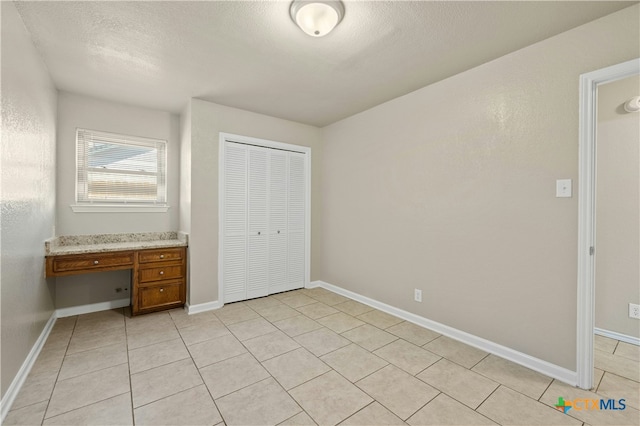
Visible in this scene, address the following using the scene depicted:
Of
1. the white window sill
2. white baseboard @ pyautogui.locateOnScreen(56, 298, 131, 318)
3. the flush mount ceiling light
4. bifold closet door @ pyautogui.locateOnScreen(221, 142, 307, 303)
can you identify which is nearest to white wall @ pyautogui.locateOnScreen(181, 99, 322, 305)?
bifold closet door @ pyautogui.locateOnScreen(221, 142, 307, 303)

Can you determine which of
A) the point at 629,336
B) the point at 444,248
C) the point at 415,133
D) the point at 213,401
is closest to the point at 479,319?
the point at 444,248

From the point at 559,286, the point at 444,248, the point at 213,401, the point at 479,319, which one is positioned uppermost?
the point at 444,248

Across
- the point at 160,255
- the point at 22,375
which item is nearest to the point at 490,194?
the point at 160,255

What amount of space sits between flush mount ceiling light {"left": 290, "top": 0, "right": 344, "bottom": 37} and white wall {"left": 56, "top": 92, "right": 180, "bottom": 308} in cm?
273

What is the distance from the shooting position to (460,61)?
2441mm

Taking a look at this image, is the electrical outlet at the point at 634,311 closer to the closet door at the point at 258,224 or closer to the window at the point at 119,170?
the closet door at the point at 258,224

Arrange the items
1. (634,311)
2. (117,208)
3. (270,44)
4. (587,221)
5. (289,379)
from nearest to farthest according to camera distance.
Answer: (587,221)
(289,379)
(270,44)
(634,311)
(117,208)

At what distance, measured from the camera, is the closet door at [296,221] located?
13.6 ft

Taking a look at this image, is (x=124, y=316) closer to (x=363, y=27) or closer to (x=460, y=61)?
(x=363, y=27)

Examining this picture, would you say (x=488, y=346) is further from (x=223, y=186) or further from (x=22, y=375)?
(x=22, y=375)

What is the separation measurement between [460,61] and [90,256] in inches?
157

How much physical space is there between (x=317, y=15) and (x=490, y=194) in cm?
196

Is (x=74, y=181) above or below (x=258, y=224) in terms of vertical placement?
above

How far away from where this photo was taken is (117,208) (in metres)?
3.49
